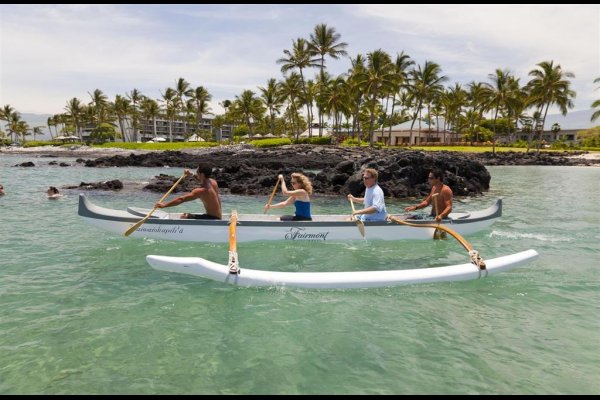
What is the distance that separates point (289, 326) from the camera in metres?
6.09

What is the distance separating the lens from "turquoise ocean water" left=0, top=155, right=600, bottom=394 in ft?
15.6

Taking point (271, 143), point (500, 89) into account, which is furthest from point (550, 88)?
point (271, 143)

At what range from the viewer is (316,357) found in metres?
5.24

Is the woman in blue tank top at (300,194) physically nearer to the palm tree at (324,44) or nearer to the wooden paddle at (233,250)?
the wooden paddle at (233,250)

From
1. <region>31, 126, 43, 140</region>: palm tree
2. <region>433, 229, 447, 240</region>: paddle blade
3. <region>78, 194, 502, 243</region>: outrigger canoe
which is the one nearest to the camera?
<region>78, 194, 502, 243</region>: outrigger canoe

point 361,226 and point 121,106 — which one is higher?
point 121,106

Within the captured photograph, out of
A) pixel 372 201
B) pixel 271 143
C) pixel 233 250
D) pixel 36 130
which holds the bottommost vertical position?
pixel 233 250

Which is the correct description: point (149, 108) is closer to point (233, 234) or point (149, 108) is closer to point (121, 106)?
point (121, 106)

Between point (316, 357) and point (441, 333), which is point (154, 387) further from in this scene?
point (441, 333)

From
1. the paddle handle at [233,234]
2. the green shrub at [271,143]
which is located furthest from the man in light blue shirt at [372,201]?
the green shrub at [271,143]

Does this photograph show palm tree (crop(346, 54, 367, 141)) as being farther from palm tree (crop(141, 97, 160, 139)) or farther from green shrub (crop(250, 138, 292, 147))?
palm tree (crop(141, 97, 160, 139))

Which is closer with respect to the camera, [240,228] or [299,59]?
[240,228]

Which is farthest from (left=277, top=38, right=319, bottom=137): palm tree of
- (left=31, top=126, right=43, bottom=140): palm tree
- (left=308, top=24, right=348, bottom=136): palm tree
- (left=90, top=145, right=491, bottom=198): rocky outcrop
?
(left=31, top=126, right=43, bottom=140): palm tree

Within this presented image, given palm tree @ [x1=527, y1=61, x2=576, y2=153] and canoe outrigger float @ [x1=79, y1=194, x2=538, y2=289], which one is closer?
canoe outrigger float @ [x1=79, y1=194, x2=538, y2=289]
